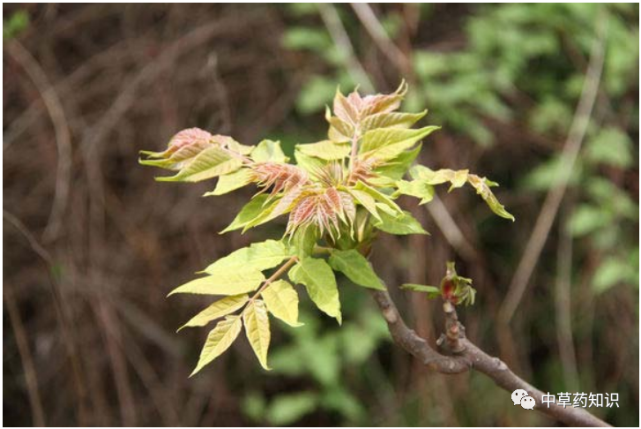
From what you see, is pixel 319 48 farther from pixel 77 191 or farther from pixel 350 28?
pixel 77 191

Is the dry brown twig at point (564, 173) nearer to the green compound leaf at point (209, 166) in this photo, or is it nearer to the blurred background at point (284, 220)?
the blurred background at point (284, 220)

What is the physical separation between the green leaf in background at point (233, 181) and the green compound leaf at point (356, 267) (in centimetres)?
11

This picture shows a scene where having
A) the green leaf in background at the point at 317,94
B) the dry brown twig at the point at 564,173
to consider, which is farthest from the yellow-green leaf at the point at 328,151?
the dry brown twig at the point at 564,173

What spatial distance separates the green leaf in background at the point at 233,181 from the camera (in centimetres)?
76

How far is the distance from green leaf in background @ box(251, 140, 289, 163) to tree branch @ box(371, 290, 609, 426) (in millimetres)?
165

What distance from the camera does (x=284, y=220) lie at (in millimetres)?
2291

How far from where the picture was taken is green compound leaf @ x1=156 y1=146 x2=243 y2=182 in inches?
30.0

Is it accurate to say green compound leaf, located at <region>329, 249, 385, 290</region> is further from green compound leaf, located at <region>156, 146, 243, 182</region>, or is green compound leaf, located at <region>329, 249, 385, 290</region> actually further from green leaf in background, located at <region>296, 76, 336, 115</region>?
green leaf in background, located at <region>296, 76, 336, 115</region>

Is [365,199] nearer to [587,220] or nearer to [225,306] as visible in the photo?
[225,306]

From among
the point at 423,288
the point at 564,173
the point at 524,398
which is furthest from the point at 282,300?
the point at 564,173

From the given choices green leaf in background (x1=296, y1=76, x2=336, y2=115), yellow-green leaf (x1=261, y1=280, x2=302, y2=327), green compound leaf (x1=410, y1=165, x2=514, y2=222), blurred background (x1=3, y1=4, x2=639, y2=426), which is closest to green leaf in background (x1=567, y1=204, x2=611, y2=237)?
blurred background (x1=3, y1=4, x2=639, y2=426)

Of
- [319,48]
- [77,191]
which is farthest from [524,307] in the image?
[77,191]

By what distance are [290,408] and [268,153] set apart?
153 centimetres

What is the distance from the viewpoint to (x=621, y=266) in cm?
217
